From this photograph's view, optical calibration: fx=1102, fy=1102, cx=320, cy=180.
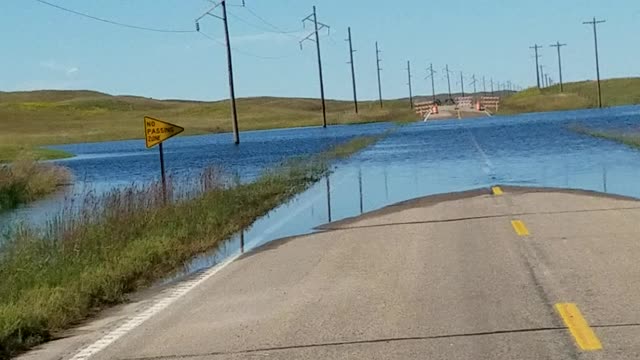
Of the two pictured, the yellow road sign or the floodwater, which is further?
the yellow road sign

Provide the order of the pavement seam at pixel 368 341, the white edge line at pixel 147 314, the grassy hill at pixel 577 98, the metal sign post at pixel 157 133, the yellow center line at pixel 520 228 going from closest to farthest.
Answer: the pavement seam at pixel 368 341, the white edge line at pixel 147 314, the yellow center line at pixel 520 228, the metal sign post at pixel 157 133, the grassy hill at pixel 577 98

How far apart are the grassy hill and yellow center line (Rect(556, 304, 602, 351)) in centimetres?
11728

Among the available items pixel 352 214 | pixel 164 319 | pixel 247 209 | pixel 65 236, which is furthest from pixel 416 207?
pixel 164 319

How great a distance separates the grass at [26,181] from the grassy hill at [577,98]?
88.2 meters

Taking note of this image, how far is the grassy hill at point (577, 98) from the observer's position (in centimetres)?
13175

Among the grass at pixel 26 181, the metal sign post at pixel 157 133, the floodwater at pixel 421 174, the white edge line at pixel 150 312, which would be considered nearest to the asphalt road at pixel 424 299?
the white edge line at pixel 150 312

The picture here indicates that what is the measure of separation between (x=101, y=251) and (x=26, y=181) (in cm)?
2473

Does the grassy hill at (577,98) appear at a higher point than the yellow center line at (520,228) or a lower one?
higher

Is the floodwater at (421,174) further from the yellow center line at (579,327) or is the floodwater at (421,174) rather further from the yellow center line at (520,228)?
the yellow center line at (579,327)

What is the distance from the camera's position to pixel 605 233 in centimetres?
1584

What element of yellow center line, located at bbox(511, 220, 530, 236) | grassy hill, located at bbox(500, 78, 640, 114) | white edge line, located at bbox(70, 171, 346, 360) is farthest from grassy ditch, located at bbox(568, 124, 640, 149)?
grassy hill, located at bbox(500, 78, 640, 114)

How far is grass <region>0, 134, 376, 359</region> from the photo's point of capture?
1177 cm

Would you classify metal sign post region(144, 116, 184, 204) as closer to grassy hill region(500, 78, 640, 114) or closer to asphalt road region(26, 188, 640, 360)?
asphalt road region(26, 188, 640, 360)

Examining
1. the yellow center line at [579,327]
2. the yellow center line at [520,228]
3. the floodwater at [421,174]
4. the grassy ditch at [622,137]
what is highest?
the grassy ditch at [622,137]
